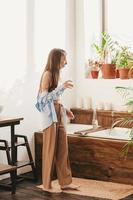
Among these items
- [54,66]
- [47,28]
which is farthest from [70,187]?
[47,28]

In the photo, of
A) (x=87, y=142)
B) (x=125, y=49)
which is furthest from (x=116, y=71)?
(x=87, y=142)

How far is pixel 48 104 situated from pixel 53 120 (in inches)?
6.5

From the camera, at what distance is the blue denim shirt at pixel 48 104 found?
4.25 metres

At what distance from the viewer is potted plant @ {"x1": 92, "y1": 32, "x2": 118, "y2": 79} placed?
18.1 feet

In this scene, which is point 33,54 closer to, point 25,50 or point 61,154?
point 25,50

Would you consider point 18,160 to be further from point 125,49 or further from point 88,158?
point 125,49

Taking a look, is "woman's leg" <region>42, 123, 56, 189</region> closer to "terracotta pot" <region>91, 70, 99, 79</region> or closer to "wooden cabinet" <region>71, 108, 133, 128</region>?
"wooden cabinet" <region>71, 108, 133, 128</region>

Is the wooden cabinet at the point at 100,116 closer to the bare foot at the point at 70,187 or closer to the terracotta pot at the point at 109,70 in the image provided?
the terracotta pot at the point at 109,70

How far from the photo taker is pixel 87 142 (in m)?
4.72

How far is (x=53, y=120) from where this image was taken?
4.29m

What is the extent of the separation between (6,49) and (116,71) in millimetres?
1500

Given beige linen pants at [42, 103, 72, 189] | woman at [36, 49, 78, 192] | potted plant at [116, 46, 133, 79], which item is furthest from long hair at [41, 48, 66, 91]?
potted plant at [116, 46, 133, 79]

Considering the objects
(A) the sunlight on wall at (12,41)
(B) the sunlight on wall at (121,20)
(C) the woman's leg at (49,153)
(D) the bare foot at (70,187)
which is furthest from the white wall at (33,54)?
(D) the bare foot at (70,187)

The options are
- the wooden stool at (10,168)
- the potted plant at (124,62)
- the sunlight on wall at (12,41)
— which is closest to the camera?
the wooden stool at (10,168)
